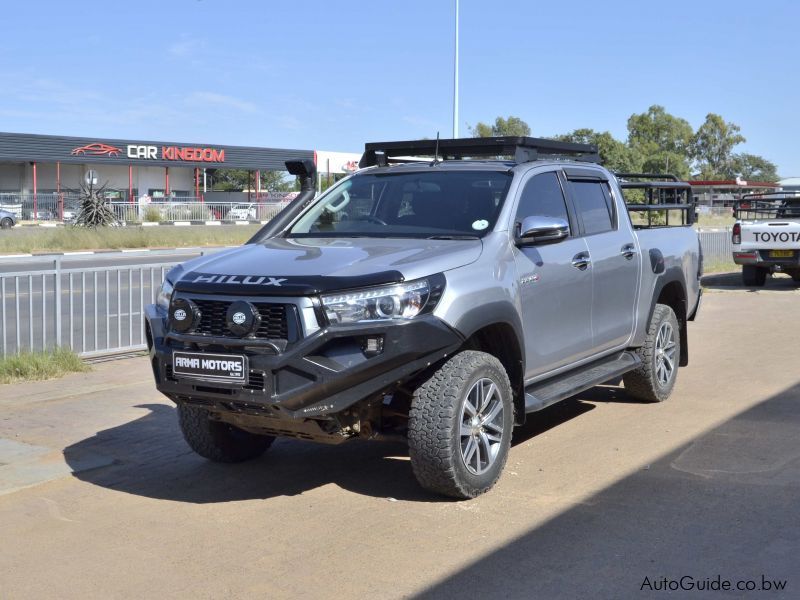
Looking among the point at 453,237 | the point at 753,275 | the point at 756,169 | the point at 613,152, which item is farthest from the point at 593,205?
the point at 756,169

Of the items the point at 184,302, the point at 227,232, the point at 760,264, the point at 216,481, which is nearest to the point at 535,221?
the point at 184,302

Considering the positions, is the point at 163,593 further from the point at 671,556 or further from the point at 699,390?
the point at 699,390

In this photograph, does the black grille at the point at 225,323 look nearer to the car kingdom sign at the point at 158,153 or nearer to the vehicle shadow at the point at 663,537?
the vehicle shadow at the point at 663,537

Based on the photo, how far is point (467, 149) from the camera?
23.7 feet

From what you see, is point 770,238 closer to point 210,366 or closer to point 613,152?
point 210,366

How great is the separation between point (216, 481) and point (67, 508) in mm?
896

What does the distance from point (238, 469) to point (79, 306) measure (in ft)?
16.6

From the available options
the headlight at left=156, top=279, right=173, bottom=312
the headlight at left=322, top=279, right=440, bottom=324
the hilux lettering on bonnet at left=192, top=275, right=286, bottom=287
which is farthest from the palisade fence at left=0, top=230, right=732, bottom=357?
the headlight at left=322, top=279, right=440, bottom=324

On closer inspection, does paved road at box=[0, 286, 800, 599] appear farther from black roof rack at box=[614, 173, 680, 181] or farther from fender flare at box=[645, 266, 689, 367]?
black roof rack at box=[614, 173, 680, 181]

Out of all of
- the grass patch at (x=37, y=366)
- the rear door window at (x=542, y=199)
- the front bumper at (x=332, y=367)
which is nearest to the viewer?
the front bumper at (x=332, y=367)

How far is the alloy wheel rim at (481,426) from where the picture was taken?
5.23 m

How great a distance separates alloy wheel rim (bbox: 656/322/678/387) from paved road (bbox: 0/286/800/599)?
0.27 m

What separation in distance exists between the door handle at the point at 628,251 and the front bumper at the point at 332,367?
2.64 m

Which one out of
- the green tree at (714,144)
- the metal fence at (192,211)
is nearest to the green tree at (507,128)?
the metal fence at (192,211)
